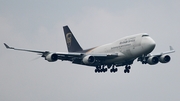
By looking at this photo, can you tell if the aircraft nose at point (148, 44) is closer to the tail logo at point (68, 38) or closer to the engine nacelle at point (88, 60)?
the engine nacelle at point (88, 60)

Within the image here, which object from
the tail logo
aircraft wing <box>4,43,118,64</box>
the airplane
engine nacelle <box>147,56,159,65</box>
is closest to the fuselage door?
the airplane

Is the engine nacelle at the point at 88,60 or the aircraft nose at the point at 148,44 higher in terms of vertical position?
the aircraft nose at the point at 148,44

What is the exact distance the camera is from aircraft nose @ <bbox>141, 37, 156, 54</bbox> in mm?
97875

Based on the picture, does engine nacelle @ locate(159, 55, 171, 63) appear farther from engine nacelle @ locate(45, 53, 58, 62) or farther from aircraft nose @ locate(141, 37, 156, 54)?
engine nacelle @ locate(45, 53, 58, 62)

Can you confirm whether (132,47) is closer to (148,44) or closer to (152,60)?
(148,44)

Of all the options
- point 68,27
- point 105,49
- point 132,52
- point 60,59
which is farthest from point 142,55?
point 68,27

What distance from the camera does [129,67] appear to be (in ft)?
349

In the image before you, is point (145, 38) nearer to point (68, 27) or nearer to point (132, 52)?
point (132, 52)

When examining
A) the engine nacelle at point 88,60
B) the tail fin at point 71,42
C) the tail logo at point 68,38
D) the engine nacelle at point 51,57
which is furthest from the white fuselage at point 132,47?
the tail logo at point 68,38

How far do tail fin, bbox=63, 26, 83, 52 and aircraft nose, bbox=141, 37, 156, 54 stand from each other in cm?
1815

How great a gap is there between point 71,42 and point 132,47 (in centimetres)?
2034

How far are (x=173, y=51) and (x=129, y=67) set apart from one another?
9732 millimetres

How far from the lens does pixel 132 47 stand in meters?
99.1

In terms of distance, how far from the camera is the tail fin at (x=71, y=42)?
11412 centimetres
